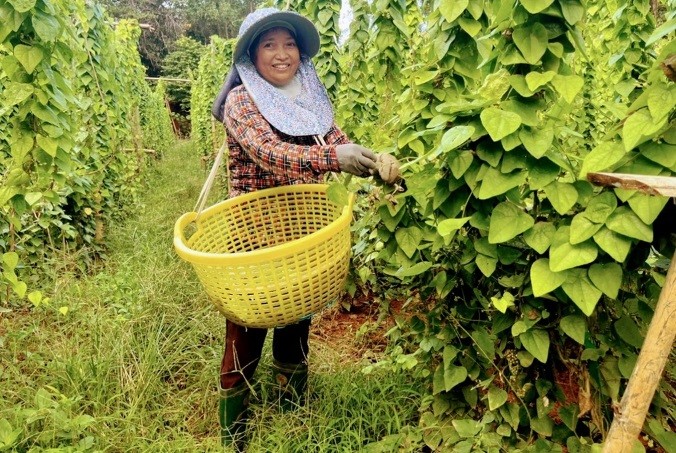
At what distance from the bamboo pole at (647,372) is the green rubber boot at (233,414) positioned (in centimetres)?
122

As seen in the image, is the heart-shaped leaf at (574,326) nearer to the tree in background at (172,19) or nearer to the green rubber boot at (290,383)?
the green rubber boot at (290,383)

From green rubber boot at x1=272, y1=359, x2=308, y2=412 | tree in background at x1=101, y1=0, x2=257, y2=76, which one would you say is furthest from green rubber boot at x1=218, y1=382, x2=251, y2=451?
tree in background at x1=101, y1=0, x2=257, y2=76

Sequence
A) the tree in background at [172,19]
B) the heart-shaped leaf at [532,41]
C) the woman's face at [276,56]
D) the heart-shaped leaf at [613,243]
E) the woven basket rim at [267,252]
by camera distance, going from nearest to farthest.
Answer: the heart-shaped leaf at [613,243], the heart-shaped leaf at [532,41], the woven basket rim at [267,252], the woman's face at [276,56], the tree in background at [172,19]

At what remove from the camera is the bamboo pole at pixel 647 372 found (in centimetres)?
100

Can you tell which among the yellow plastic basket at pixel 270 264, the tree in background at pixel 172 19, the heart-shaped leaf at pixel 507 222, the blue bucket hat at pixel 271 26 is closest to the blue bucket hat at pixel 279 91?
the blue bucket hat at pixel 271 26

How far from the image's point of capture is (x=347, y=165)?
53.5 inches

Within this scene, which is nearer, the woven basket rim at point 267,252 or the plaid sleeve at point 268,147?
the woven basket rim at point 267,252

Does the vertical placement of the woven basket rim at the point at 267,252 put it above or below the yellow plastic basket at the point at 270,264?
above

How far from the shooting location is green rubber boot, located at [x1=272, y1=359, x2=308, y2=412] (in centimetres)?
200

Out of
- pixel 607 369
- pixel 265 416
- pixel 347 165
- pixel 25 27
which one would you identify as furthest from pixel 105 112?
pixel 607 369

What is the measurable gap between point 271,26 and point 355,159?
66 cm

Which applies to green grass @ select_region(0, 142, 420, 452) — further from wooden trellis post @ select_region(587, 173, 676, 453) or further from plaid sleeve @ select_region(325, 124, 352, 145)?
plaid sleeve @ select_region(325, 124, 352, 145)

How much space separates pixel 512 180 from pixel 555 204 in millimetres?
121

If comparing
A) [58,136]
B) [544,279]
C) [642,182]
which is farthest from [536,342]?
[58,136]
